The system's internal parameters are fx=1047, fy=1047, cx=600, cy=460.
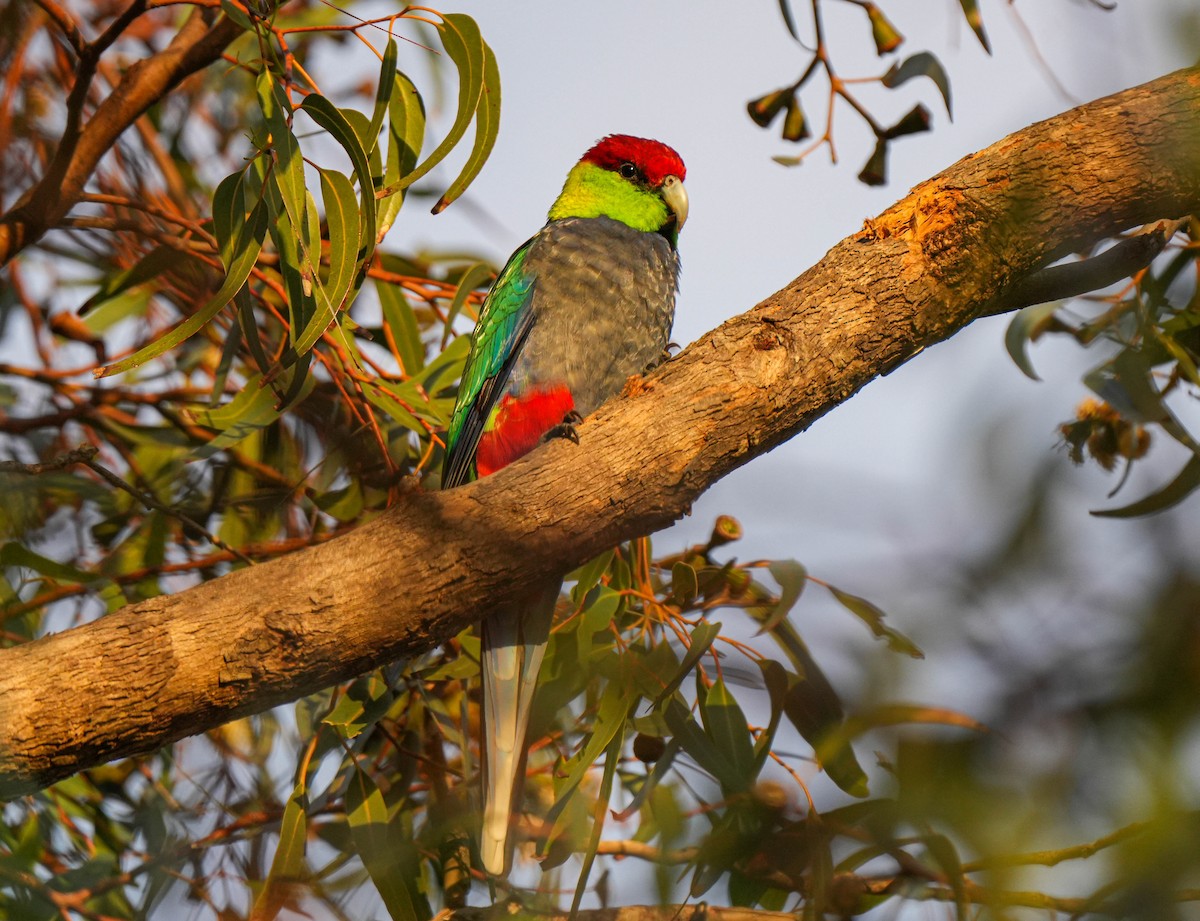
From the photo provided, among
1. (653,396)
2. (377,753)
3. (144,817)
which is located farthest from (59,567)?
(653,396)

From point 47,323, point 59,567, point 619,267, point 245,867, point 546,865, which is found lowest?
point 546,865

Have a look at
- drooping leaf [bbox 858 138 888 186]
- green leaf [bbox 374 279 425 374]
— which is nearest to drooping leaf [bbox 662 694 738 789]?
green leaf [bbox 374 279 425 374]

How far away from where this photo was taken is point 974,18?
2072 millimetres

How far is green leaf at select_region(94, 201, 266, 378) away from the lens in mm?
1653

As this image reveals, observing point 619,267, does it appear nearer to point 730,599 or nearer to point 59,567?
point 730,599

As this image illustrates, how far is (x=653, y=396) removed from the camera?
168 cm

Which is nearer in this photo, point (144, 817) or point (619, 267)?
point (144, 817)

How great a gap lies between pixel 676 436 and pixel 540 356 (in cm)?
103

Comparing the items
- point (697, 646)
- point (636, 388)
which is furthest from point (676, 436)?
point (697, 646)

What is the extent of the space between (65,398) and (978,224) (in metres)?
2.49

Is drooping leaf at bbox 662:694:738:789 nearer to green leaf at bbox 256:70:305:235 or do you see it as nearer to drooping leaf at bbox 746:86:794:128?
green leaf at bbox 256:70:305:235

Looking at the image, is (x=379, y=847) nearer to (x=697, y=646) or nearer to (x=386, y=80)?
(x=697, y=646)

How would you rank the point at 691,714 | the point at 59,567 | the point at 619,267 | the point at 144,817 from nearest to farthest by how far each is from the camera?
the point at 691,714 < the point at 59,567 < the point at 144,817 < the point at 619,267

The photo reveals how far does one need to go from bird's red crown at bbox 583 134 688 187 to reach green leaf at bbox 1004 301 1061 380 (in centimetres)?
122
